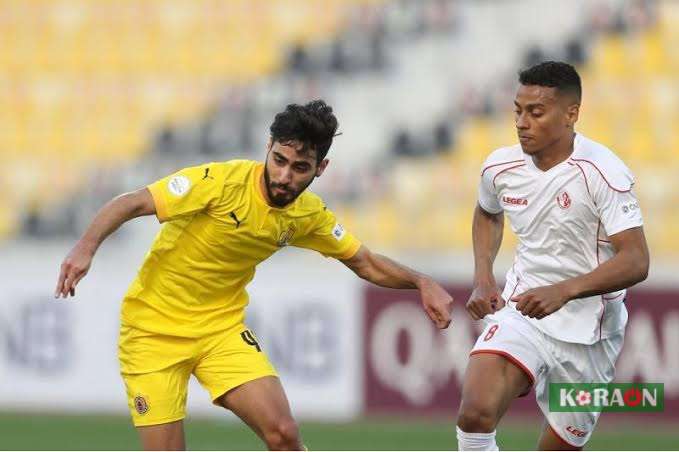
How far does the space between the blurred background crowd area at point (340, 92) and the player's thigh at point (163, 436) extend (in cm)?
751

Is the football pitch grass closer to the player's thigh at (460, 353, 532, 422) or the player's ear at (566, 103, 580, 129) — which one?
the player's thigh at (460, 353, 532, 422)

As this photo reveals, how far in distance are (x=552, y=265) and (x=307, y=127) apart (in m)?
1.41

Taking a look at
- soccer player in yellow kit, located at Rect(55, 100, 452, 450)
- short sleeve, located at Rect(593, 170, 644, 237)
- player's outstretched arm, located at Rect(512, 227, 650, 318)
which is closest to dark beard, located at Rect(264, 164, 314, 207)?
soccer player in yellow kit, located at Rect(55, 100, 452, 450)

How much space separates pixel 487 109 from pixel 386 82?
1242 mm

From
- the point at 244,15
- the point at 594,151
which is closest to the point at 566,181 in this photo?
the point at 594,151

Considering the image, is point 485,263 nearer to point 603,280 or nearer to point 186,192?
point 603,280

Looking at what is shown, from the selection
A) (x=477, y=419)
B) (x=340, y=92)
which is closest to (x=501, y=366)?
(x=477, y=419)

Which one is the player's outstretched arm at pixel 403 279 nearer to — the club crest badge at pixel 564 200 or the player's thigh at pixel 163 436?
the club crest badge at pixel 564 200

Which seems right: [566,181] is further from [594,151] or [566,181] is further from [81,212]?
[81,212]

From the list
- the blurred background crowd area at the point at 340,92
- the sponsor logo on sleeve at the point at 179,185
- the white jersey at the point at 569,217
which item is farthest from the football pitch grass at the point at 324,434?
the sponsor logo on sleeve at the point at 179,185

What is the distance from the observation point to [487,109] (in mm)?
15672

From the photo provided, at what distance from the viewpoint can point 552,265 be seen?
23.3 feet

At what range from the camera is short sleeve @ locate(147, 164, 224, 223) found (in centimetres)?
680

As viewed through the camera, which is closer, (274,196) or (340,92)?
(274,196)
